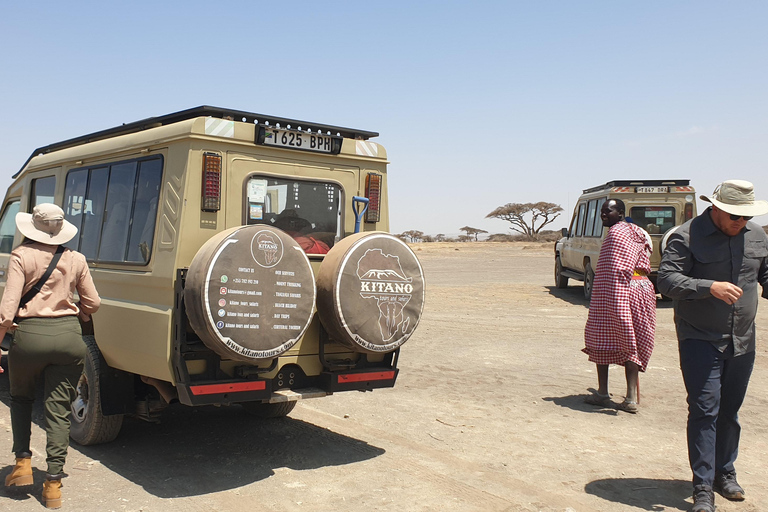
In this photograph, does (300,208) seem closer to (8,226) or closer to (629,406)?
(629,406)

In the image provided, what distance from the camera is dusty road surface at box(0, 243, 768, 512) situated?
16.0 ft

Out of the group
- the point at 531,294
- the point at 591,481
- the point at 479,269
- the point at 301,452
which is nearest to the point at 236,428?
the point at 301,452

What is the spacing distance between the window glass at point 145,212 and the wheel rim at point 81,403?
112 centimetres

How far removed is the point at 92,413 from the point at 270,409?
1.75 meters

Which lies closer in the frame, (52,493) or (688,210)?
(52,493)

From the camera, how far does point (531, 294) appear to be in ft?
64.5

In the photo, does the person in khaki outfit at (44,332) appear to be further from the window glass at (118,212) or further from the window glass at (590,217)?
the window glass at (590,217)

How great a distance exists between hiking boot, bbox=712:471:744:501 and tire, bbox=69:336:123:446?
4.44 metres

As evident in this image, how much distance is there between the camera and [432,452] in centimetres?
596

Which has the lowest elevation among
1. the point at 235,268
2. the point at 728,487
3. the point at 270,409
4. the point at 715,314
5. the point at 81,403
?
Answer: the point at 270,409

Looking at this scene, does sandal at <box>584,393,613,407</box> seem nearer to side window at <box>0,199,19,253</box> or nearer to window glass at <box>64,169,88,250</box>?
window glass at <box>64,169,88,250</box>

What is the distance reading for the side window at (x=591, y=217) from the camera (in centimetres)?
1803

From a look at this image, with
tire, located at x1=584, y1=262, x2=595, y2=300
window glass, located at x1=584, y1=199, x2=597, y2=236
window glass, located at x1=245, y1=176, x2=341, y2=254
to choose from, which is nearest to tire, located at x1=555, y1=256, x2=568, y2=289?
window glass, located at x1=584, y1=199, x2=597, y2=236

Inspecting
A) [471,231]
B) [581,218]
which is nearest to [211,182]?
[581,218]
